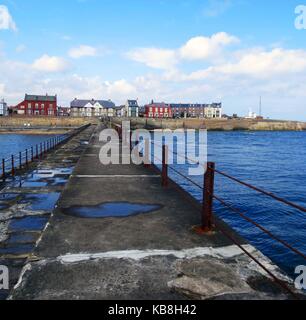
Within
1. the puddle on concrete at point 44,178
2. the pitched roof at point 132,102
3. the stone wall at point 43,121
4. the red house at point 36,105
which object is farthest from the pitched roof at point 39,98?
the puddle on concrete at point 44,178

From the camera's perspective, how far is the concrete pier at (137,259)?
424 centimetres

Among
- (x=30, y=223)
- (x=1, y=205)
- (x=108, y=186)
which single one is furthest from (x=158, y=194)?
(x=1, y=205)

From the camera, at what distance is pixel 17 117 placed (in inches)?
4296

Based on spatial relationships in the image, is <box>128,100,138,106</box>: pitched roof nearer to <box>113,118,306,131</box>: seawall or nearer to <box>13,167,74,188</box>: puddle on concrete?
<box>113,118,306,131</box>: seawall

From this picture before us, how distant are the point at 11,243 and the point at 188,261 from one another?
11.0ft

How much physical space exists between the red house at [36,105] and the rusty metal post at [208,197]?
129m

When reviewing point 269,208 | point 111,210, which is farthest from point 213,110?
point 111,210

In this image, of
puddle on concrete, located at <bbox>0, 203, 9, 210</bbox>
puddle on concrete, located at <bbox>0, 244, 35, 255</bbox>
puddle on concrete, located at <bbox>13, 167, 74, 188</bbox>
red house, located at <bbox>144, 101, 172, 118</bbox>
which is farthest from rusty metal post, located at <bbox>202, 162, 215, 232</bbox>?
red house, located at <bbox>144, 101, 172, 118</bbox>

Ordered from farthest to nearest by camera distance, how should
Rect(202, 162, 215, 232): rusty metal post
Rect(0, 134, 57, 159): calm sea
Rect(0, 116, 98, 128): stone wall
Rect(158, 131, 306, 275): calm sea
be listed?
Rect(0, 116, 98, 128): stone wall → Rect(0, 134, 57, 159): calm sea → Rect(158, 131, 306, 275): calm sea → Rect(202, 162, 215, 232): rusty metal post

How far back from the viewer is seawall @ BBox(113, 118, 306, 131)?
390ft

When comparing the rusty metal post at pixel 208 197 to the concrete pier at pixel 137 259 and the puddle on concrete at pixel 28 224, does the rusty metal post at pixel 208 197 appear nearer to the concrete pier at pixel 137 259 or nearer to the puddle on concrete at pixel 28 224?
the concrete pier at pixel 137 259

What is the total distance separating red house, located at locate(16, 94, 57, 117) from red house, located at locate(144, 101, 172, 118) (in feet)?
135

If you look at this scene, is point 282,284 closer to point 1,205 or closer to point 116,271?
point 116,271

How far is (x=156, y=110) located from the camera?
504ft
